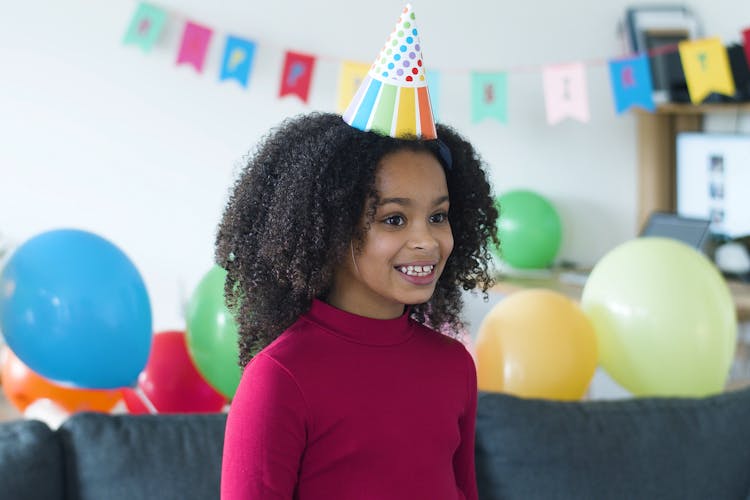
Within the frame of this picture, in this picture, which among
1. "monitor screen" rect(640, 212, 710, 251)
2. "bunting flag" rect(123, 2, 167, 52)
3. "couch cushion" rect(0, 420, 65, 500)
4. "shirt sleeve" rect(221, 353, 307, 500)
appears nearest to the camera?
"shirt sleeve" rect(221, 353, 307, 500)

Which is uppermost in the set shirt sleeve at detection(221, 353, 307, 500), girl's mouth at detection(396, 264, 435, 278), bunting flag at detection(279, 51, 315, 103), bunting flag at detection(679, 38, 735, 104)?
bunting flag at detection(679, 38, 735, 104)

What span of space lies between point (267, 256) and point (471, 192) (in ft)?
0.89

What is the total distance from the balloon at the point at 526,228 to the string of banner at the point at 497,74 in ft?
0.94

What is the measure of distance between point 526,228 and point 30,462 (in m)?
2.19

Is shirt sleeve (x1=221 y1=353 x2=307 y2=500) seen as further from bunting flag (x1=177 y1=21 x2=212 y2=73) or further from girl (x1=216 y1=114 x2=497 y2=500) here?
bunting flag (x1=177 y1=21 x2=212 y2=73)

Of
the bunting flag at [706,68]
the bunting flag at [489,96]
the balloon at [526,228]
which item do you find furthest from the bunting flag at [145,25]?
the bunting flag at [706,68]

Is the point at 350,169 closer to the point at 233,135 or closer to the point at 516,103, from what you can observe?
the point at 233,135

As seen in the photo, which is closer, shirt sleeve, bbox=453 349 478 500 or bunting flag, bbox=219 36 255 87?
shirt sleeve, bbox=453 349 478 500

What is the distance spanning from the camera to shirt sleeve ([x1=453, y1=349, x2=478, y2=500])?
117 cm

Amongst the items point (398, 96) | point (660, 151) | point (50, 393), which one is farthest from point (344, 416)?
point (660, 151)

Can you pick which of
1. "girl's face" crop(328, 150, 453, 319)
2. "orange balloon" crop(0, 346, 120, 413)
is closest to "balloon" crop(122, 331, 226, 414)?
"orange balloon" crop(0, 346, 120, 413)

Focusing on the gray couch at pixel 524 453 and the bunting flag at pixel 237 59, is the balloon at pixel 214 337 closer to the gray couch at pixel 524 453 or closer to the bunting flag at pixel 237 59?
the gray couch at pixel 524 453

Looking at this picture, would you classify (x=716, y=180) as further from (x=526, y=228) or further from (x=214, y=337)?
(x=214, y=337)

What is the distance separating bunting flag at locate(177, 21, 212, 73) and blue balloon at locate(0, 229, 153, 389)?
4.74 feet
